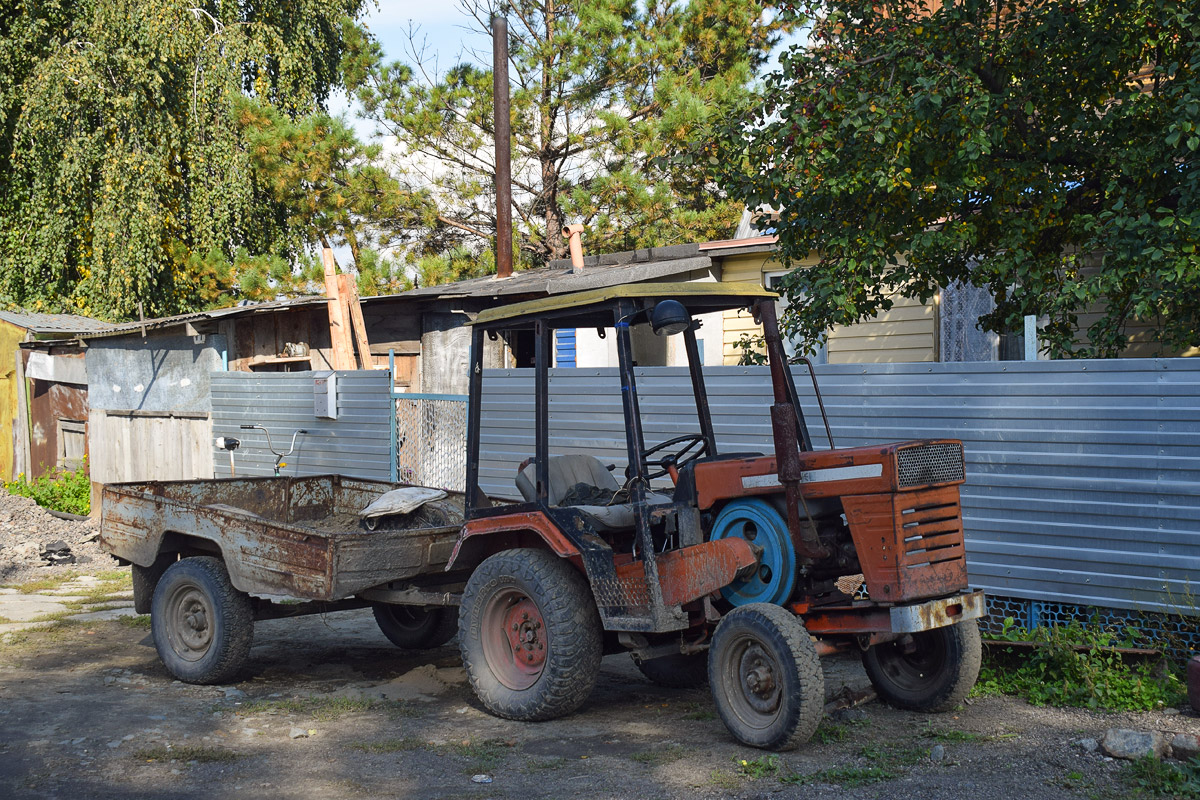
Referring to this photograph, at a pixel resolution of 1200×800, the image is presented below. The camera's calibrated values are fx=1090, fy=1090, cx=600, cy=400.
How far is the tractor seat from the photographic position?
5887 millimetres

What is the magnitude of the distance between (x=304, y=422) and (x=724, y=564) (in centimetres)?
873

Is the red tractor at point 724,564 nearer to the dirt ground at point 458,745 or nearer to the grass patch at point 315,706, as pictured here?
the dirt ground at point 458,745

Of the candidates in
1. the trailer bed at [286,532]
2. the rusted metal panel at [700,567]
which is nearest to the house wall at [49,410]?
the trailer bed at [286,532]

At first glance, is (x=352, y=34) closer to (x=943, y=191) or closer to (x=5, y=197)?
(x=5, y=197)

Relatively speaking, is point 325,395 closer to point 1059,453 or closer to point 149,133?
point 1059,453

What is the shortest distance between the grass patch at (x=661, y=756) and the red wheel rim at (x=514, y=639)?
92 cm

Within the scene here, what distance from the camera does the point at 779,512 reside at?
5461 millimetres

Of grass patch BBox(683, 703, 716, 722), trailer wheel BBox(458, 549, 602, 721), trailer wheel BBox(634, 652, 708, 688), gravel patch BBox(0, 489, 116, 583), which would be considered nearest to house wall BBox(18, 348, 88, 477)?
gravel patch BBox(0, 489, 116, 583)

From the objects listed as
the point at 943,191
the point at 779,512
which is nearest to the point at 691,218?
the point at 943,191

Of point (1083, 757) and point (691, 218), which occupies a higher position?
point (691, 218)

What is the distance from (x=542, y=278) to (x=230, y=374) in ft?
14.2

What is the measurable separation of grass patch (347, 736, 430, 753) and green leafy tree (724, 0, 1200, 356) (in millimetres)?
5154

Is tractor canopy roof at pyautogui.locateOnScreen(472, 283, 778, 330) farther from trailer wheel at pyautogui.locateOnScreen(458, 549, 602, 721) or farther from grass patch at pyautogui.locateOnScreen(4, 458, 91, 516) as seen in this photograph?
grass patch at pyautogui.locateOnScreen(4, 458, 91, 516)

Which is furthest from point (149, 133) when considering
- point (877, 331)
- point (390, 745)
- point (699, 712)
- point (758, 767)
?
point (758, 767)
